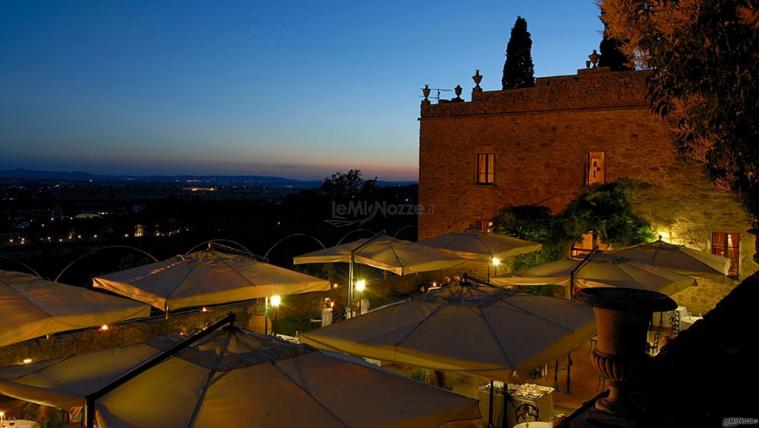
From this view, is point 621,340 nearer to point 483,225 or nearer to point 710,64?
point 710,64

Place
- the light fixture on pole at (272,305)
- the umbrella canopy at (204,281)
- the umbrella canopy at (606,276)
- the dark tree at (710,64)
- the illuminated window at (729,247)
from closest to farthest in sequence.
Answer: the dark tree at (710,64)
the umbrella canopy at (204,281)
the umbrella canopy at (606,276)
the light fixture on pole at (272,305)
the illuminated window at (729,247)

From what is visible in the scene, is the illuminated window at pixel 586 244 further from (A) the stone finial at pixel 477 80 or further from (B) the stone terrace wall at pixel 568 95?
(A) the stone finial at pixel 477 80

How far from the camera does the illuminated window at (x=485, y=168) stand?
17.9 m

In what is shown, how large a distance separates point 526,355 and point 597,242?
1154 cm

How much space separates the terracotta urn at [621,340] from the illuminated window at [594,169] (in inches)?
514

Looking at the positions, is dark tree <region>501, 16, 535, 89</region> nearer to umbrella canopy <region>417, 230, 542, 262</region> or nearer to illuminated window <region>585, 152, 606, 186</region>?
illuminated window <region>585, 152, 606, 186</region>

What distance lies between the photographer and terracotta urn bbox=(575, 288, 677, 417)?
11.6 ft

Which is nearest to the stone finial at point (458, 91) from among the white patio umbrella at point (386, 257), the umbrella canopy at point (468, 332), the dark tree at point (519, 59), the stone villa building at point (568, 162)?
the stone villa building at point (568, 162)

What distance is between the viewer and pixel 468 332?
558 centimetres

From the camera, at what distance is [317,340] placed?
589 cm

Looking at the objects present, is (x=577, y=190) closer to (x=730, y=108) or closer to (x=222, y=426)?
(x=730, y=108)

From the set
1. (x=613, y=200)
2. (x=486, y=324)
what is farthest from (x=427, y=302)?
(x=613, y=200)

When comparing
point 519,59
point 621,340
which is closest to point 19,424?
point 621,340

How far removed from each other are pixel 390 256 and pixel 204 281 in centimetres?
381
